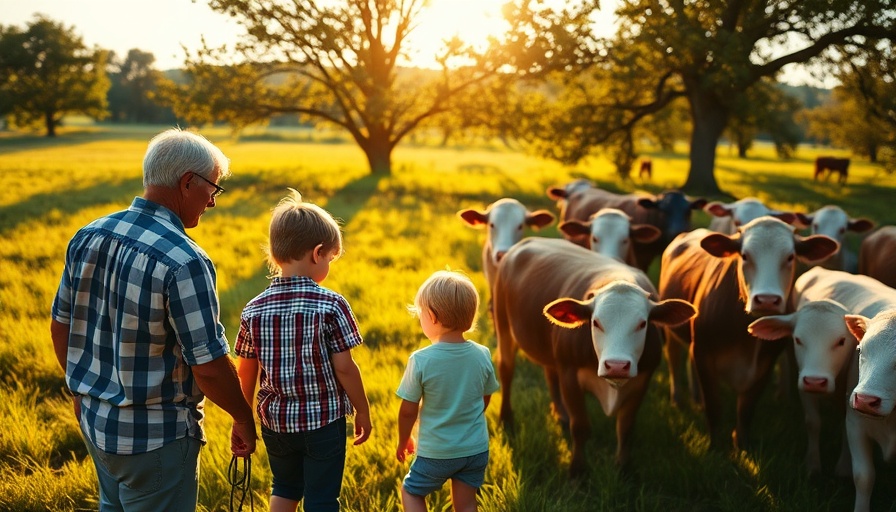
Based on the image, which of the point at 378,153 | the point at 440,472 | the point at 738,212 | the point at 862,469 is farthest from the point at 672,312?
the point at 378,153

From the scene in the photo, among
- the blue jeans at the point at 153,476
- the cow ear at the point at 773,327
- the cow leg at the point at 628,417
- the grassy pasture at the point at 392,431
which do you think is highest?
the cow ear at the point at 773,327

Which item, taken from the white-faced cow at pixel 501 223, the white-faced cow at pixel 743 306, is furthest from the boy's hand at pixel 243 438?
the white-faced cow at pixel 501 223

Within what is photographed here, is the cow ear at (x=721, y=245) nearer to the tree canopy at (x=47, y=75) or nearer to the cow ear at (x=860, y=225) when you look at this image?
the cow ear at (x=860, y=225)

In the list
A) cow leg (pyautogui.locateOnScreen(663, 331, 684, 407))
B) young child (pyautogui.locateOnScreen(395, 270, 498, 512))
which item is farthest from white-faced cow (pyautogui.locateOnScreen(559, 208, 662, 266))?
young child (pyautogui.locateOnScreen(395, 270, 498, 512))

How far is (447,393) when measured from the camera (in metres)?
2.96

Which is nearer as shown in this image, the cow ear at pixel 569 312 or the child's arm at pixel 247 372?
the child's arm at pixel 247 372

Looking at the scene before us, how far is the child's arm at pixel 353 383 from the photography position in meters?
2.72

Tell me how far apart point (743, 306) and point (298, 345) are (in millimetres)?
3537

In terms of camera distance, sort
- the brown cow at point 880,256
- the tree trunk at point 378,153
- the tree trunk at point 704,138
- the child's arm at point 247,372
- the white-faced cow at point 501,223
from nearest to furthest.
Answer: the child's arm at point 247,372, the brown cow at point 880,256, the white-faced cow at point 501,223, the tree trunk at point 704,138, the tree trunk at point 378,153

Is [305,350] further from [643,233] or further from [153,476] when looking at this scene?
[643,233]

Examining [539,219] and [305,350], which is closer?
[305,350]

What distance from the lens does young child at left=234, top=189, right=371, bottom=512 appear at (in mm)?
2691

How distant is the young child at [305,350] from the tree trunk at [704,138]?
19147mm

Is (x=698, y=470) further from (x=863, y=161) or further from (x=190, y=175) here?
(x=863, y=161)
